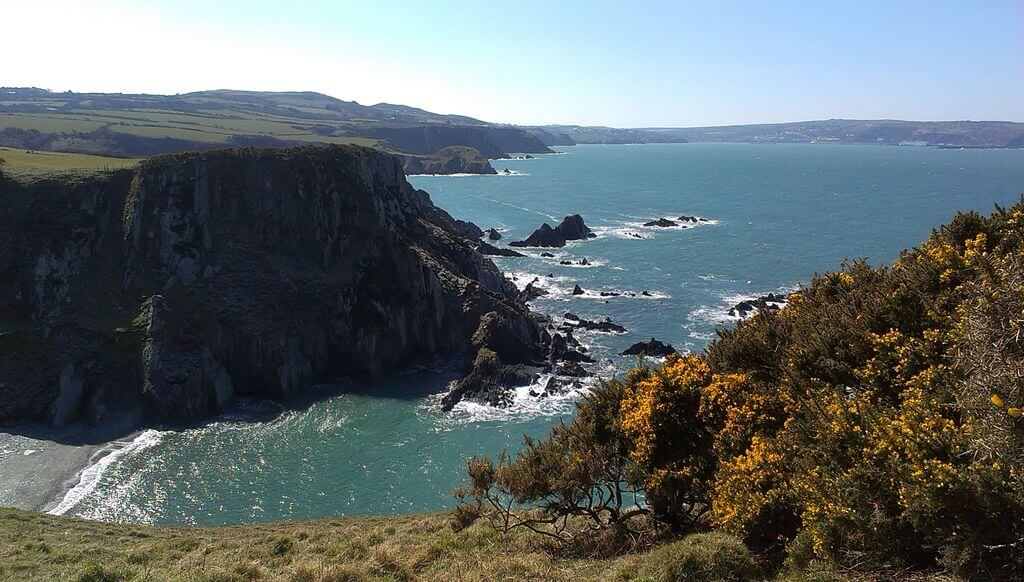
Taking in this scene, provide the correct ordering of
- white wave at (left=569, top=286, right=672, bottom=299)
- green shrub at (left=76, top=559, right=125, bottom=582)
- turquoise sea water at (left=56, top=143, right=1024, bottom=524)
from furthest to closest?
white wave at (left=569, top=286, right=672, bottom=299) < turquoise sea water at (left=56, top=143, right=1024, bottom=524) < green shrub at (left=76, top=559, right=125, bottom=582)

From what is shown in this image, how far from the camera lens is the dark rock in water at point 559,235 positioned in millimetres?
104000

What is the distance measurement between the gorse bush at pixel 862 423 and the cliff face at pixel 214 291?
37172mm

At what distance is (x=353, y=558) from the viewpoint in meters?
17.1

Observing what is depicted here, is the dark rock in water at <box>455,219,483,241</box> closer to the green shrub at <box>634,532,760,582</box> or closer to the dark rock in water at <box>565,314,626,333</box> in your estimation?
the dark rock in water at <box>565,314,626,333</box>

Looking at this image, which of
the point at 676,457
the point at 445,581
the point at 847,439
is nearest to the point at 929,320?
the point at 847,439

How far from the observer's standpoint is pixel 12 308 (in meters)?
47.9

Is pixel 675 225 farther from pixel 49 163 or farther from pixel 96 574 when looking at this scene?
pixel 96 574

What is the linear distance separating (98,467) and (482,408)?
28211 millimetres

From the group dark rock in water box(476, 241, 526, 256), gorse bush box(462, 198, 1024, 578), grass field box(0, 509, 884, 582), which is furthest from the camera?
dark rock in water box(476, 241, 526, 256)

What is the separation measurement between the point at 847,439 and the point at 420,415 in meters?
39.0

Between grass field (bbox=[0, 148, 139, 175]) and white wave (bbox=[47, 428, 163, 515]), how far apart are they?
32798mm

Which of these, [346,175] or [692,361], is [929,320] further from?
[346,175]

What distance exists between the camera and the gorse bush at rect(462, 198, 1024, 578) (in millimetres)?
8922

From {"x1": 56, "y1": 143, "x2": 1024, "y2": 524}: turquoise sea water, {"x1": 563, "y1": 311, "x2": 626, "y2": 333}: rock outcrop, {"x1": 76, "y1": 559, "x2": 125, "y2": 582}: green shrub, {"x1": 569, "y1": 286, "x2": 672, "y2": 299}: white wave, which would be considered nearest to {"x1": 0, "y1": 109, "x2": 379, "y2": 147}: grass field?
{"x1": 56, "y1": 143, "x2": 1024, "y2": 524}: turquoise sea water
